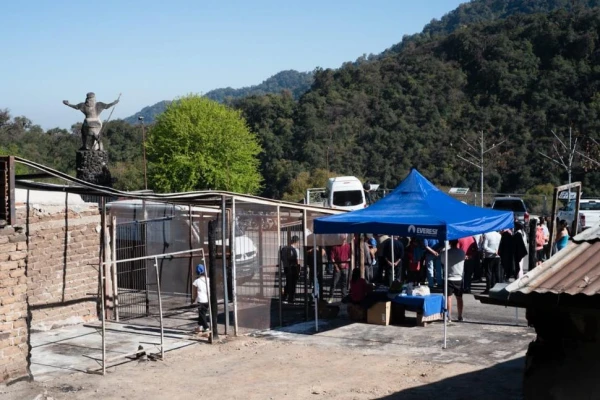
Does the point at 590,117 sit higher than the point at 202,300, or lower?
higher

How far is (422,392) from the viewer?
10.9m

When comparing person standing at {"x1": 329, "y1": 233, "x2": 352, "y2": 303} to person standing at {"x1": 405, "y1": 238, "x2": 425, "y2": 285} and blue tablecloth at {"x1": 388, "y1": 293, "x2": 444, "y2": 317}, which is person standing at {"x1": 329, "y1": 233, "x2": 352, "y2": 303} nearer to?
person standing at {"x1": 405, "y1": 238, "x2": 425, "y2": 285}

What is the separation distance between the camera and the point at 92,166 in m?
22.0

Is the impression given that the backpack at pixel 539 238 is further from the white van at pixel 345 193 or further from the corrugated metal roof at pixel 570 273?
the corrugated metal roof at pixel 570 273

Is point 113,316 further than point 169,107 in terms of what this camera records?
No

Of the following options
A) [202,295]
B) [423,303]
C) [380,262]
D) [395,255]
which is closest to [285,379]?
[202,295]

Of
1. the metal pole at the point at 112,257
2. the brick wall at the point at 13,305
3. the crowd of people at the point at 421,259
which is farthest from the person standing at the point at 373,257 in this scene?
the brick wall at the point at 13,305

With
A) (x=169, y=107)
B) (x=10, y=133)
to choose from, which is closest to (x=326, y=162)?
(x=169, y=107)

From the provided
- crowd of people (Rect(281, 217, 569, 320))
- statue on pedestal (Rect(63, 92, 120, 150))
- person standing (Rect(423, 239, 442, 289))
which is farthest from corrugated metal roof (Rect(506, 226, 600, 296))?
statue on pedestal (Rect(63, 92, 120, 150))

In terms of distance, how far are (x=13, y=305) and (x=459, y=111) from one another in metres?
52.5

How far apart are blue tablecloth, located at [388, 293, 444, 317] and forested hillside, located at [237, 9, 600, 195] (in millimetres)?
36733

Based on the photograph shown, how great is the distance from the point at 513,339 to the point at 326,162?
46.1 meters

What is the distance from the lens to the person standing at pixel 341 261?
17.8 metres

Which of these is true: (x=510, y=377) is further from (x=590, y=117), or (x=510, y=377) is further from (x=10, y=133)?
(x=10, y=133)
